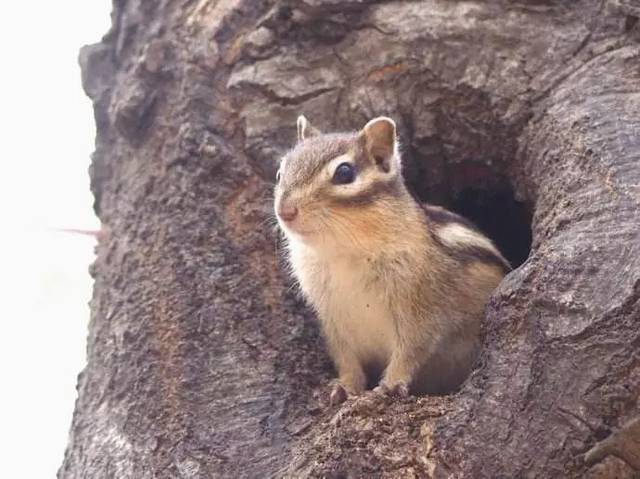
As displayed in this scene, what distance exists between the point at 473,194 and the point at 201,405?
1.85 meters

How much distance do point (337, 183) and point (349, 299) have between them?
47 centimetres

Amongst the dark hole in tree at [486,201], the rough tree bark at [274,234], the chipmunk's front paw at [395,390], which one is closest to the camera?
→ the rough tree bark at [274,234]

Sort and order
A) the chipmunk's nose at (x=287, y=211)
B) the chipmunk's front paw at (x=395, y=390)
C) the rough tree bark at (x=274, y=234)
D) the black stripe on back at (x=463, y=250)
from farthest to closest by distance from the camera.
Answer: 1. the black stripe on back at (x=463, y=250)
2. the chipmunk's nose at (x=287, y=211)
3. the chipmunk's front paw at (x=395, y=390)
4. the rough tree bark at (x=274, y=234)

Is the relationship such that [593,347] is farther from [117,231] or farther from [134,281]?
[117,231]

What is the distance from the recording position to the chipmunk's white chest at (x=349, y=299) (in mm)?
3621

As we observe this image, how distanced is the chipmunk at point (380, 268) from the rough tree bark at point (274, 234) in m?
0.15

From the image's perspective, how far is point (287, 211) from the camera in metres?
3.36

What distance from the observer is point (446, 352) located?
3.65m

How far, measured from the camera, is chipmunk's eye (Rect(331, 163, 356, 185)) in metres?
3.54

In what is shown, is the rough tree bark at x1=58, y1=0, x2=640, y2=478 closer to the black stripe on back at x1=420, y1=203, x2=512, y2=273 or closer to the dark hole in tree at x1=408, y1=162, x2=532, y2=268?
the dark hole in tree at x1=408, y1=162, x2=532, y2=268

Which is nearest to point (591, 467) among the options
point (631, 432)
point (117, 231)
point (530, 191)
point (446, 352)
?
point (631, 432)

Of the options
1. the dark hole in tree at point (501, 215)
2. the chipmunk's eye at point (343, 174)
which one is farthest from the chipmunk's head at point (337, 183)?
the dark hole in tree at point (501, 215)

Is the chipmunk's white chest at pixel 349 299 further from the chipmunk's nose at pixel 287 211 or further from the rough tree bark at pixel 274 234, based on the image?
the chipmunk's nose at pixel 287 211

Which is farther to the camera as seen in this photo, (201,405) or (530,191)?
(530,191)
